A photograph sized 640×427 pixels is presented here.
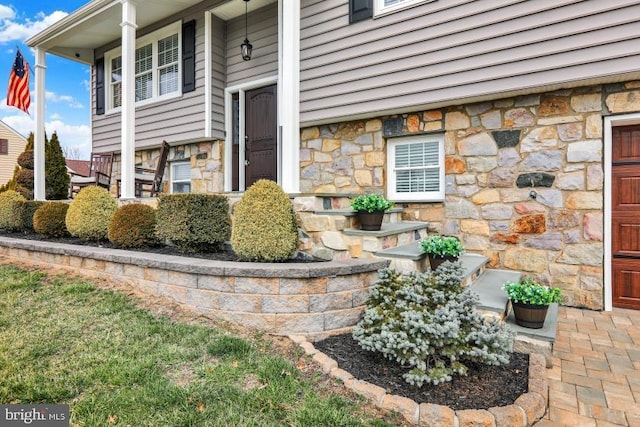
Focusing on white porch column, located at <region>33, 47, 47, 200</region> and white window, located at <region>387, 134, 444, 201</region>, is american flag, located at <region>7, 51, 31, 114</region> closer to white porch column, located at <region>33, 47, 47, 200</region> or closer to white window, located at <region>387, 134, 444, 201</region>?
white porch column, located at <region>33, 47, 47, 200</region>

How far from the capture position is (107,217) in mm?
4375

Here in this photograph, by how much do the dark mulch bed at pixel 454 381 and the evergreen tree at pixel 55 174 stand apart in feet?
23.7

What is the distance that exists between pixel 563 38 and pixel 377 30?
1.92 metres

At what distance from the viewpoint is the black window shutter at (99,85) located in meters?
7.63

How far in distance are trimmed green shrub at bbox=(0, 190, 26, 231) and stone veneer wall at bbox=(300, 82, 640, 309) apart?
5512mm

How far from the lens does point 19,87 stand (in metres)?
6.81

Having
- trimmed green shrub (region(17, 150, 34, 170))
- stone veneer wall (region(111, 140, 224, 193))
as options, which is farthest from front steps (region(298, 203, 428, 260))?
trimmed green shrub (region(17, 150, 34, 170))

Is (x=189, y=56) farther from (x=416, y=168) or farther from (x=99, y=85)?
(x=416, y=168)

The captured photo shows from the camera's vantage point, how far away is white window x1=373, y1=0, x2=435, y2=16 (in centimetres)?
415

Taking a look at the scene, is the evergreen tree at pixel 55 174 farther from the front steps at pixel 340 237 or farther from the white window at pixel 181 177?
→ the front steps at pixel 340 237

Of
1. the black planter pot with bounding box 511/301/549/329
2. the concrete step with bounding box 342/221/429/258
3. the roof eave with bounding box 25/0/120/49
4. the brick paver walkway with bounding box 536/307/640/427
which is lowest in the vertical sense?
the brick paver walkway with bounding box 536/307/640/427

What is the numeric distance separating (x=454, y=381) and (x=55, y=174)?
8199mm

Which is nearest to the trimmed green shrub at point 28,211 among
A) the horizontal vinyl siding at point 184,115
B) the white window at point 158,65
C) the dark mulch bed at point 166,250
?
the dark mulch bed at point 166,250

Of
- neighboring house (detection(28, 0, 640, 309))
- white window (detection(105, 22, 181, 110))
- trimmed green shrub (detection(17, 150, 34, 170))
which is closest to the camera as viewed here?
neighboring house (detection(28, 0, 640, 309))
